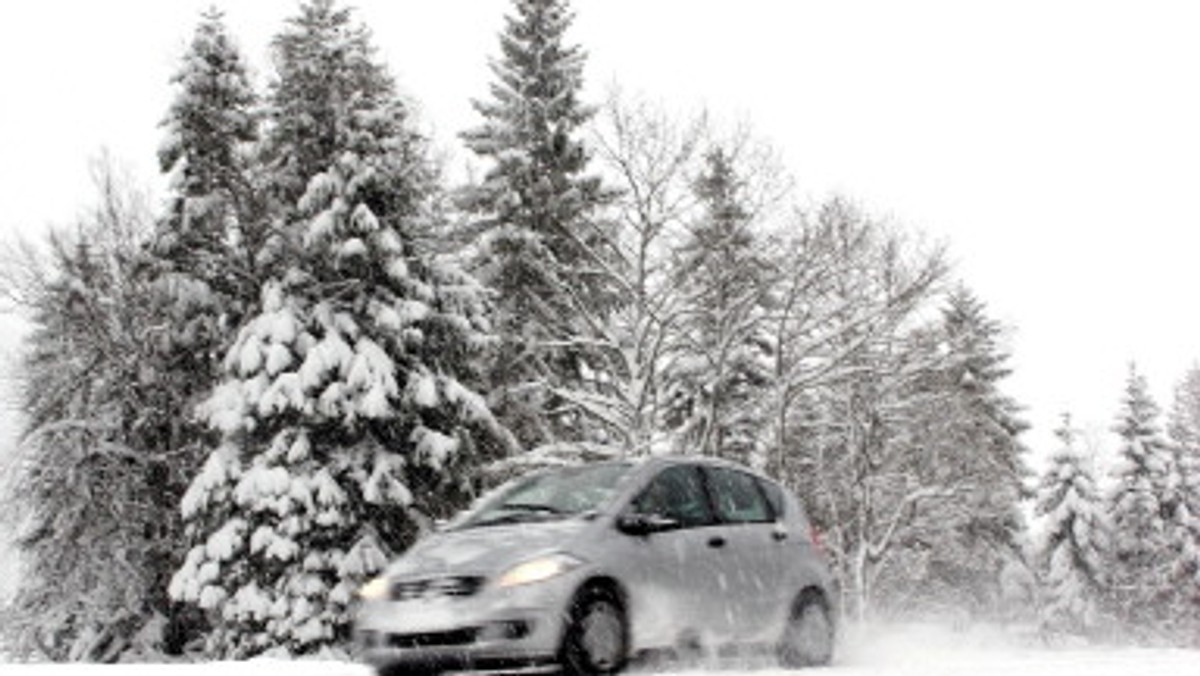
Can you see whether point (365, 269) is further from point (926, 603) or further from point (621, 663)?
point (926, 603)

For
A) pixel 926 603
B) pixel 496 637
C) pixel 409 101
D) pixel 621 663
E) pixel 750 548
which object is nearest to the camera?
pixel 496 637

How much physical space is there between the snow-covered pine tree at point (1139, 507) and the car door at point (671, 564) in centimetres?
4504

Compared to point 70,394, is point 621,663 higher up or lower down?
lower down

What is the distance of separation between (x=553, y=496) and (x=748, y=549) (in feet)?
5.16

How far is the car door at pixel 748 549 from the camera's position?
34.5ft

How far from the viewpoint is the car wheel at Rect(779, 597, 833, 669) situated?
1097 centimetres

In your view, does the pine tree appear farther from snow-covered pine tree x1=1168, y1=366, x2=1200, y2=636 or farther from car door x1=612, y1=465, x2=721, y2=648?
snow-covered pine tree x1=1168, y1=366, x2=1200, y2=636

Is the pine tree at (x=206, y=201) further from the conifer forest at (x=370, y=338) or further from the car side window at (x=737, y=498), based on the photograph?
the car side window at (x=737, y=498)

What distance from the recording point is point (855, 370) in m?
31.0

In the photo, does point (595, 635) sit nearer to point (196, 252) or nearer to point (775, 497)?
point (775, 497)

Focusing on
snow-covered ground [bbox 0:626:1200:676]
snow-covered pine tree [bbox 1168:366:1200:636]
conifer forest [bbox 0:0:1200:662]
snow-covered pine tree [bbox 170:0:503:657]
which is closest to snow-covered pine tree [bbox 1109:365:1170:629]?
snow-covered pine tree [bbox 1168:366:1200:636]

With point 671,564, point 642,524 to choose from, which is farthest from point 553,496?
point 671,564

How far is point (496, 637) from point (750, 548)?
2701 mm

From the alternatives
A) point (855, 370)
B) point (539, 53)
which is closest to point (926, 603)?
point (855, 370)
